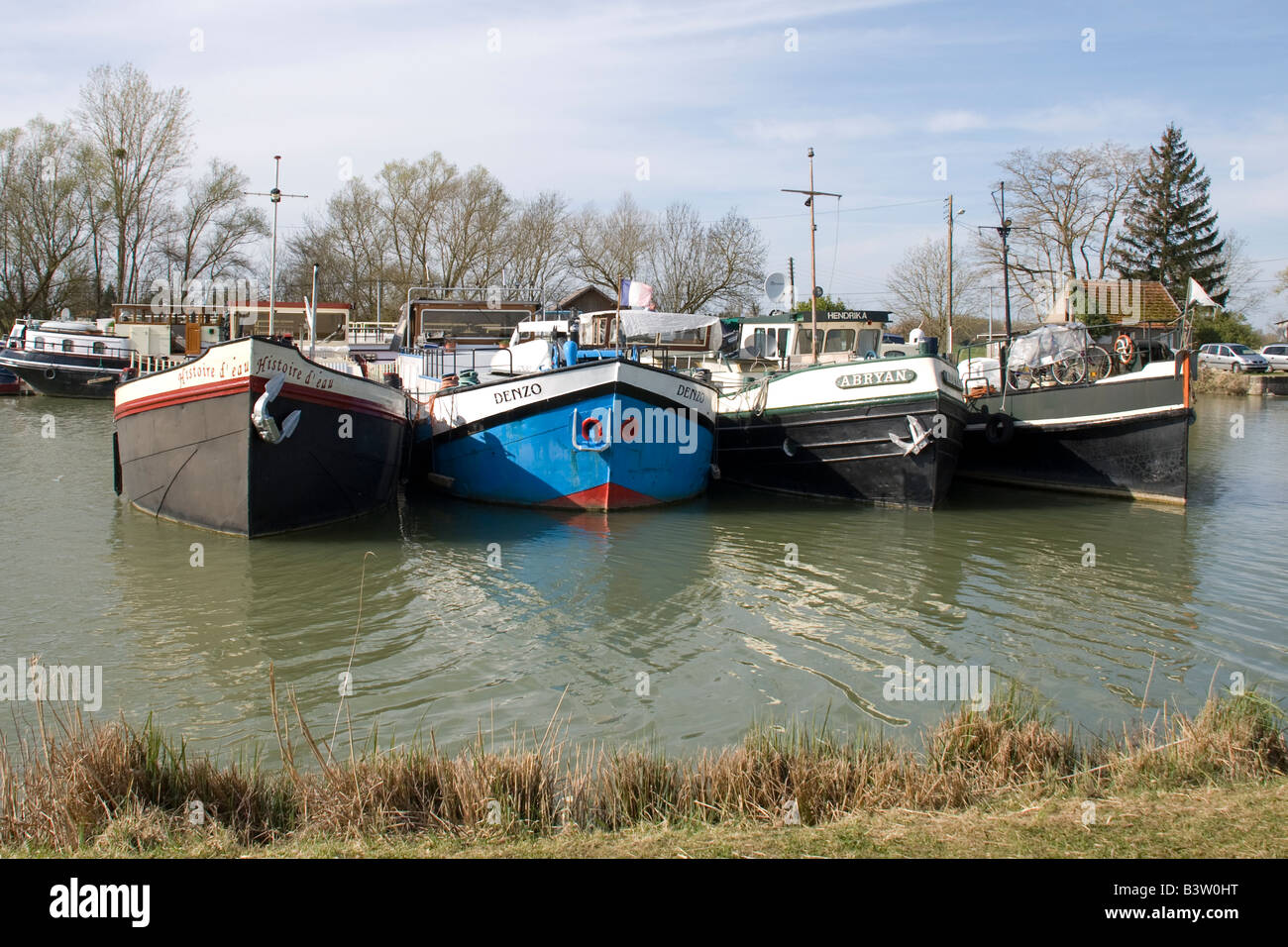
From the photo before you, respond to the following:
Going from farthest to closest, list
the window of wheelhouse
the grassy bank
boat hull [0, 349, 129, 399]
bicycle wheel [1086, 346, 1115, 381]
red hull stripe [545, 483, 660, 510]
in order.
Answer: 1. boat hull [0, 349, 129, 399]
2. the window of wheelhouse
3. bicycle wheel [1086, 346, 1115, 381]
4. red hull stripe [545, 483, 660, 510]
5. the grassy bank

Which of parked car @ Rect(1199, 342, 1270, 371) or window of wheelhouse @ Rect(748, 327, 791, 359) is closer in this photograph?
window of wheelhouse @ Rect(748, 327, 791, 359)

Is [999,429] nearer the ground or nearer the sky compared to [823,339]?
nearer the ground

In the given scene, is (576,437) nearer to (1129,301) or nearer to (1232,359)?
(1129,301)

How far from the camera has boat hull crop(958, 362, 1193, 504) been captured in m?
16.3

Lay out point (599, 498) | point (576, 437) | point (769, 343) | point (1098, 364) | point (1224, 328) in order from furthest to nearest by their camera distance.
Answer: point (1224, 328)
point (769, 343)
point (1098, 364)
point (599, 498)
point (576, 437)

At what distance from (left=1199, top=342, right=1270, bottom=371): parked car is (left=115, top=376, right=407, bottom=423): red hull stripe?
144 ft

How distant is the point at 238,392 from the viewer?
1171cm

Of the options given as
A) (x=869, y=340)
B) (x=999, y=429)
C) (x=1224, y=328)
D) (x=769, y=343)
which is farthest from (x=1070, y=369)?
(x=1224, y=328)

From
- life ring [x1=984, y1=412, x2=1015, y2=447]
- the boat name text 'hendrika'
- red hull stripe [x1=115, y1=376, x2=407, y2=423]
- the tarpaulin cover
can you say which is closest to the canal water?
red hull stripe [x1=115, y1=376, x2=407, y2=423]

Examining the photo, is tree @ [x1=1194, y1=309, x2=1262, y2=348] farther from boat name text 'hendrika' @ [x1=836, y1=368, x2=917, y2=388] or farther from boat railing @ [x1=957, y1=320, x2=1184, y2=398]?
boat name text 'hendrika' @ [x1=836, y1=368, x2=917, y2=388]

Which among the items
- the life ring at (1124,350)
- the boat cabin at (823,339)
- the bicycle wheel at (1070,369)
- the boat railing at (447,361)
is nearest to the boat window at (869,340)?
the boat cabin at (823,339)

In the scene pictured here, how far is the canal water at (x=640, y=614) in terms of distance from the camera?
275 inches

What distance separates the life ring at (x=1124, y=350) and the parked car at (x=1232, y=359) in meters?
32.5

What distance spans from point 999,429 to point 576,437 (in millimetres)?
8697
